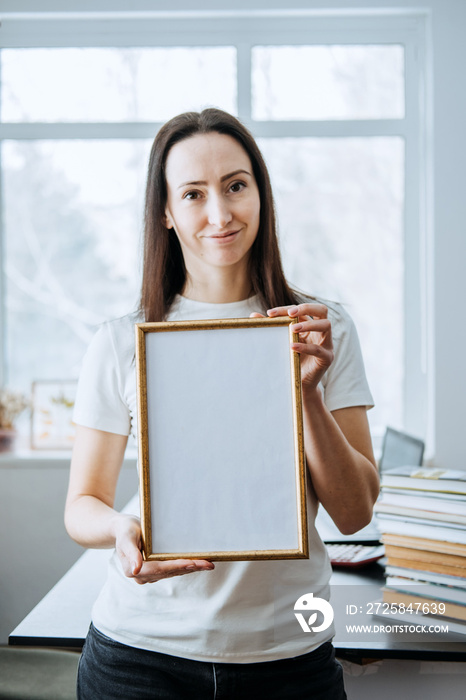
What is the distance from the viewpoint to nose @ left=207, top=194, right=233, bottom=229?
3.48ft

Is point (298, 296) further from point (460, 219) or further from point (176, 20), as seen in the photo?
point (176, 20)

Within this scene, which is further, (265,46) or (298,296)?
(265,46)

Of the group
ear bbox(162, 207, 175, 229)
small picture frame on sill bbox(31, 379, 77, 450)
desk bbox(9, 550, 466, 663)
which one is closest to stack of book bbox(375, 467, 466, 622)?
desk bbox(9, 550, 466, 663)

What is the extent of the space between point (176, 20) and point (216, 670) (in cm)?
287

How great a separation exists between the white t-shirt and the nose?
0.78 feet

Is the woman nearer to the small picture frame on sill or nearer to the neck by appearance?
the neck

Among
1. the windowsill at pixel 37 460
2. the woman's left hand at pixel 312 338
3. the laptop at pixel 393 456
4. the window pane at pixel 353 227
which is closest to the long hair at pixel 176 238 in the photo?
the woman's left hand at pixel 312 338

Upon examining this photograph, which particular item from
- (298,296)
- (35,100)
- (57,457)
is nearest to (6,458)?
(57,457)

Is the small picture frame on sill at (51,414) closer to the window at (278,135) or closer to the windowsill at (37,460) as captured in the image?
the windowsill at (37,460)

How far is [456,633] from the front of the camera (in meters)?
1.24

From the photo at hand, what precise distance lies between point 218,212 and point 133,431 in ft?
1.35

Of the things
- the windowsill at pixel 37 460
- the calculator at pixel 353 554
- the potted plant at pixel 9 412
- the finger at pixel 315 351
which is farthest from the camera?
the potted plant at pixel 9 412

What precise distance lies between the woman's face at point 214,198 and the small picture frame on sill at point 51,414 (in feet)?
6.76

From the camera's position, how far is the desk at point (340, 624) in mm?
1173
